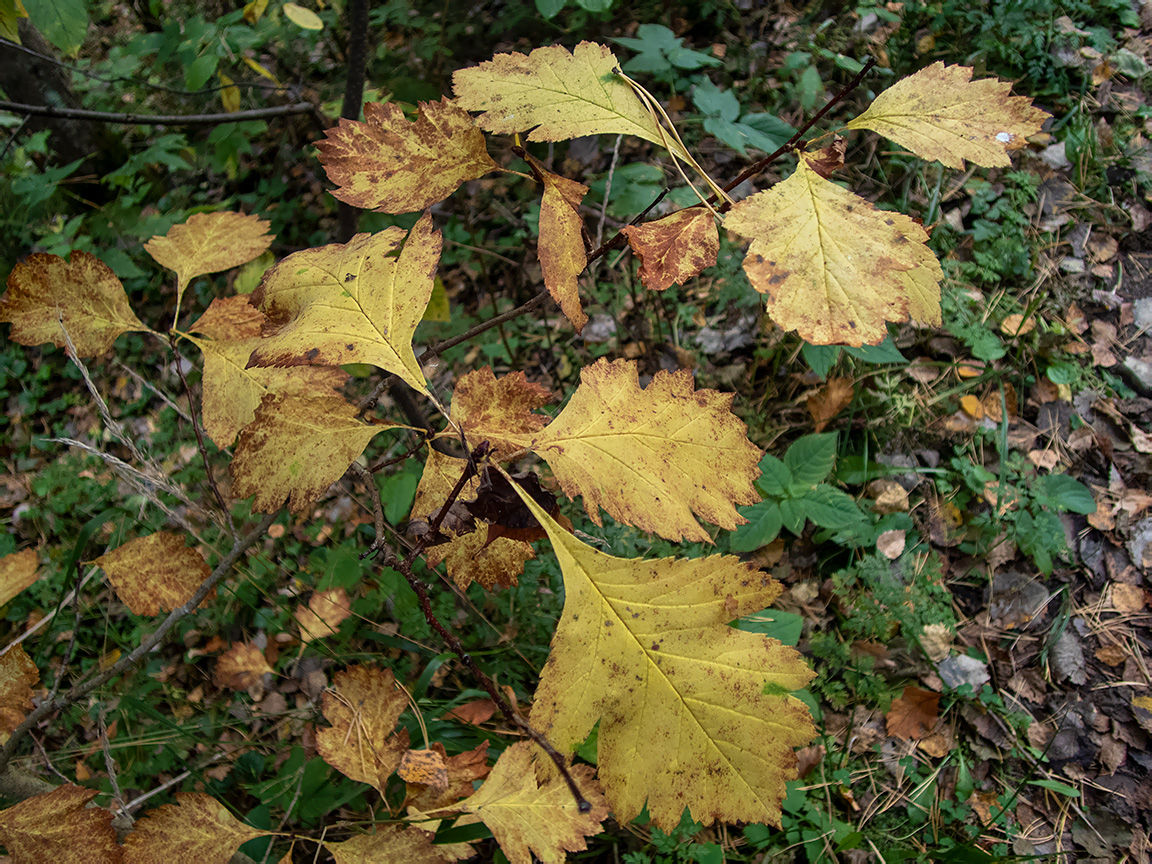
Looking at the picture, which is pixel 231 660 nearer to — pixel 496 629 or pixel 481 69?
pixel 496 629

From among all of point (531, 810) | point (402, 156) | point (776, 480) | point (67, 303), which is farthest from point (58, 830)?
point (776, 480)

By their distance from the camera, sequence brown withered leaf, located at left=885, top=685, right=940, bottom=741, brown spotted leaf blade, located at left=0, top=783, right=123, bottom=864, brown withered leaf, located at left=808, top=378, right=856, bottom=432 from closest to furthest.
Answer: brown spotted leaf blade, located at left=0, top=783, right=123, bottom=864 < brown withered leaf, located at left=885, top=685, right=940, bottom=741 < brown withered leaf, located at left=808, top=378, right=856, bottom=432

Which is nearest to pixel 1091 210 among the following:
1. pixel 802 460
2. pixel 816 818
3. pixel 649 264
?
pixel 802 460

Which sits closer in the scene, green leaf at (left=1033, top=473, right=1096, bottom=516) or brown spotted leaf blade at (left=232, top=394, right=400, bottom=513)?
brown spotted leaf blade at (left=232, top=394, right=400, bottom=513)

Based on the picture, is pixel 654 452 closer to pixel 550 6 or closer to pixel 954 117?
pixel 954 117

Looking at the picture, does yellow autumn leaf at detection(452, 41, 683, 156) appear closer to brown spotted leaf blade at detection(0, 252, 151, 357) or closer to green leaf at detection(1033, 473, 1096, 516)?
brown spotted leaf blade at detection(0, 252, 151, 357)

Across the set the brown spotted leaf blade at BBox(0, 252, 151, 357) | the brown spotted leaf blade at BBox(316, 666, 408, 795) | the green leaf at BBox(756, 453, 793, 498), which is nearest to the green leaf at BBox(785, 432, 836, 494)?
the green leaf at BBox(756, 453, 793, 498)

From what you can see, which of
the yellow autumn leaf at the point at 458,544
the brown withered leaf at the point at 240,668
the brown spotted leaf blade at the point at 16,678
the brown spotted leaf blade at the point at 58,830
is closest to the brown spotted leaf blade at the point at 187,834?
the brown spotted leaf blade at the point at 58,830
